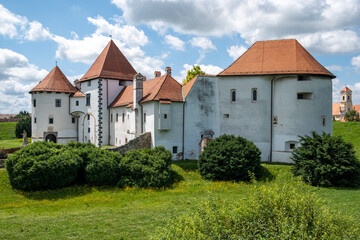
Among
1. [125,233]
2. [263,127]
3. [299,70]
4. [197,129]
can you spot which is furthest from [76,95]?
[125,233]

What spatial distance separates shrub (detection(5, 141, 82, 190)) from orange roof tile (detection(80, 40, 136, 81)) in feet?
58.2

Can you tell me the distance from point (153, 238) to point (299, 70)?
22399mm

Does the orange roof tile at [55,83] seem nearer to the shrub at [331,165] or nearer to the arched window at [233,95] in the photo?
the arched window at [233,95]

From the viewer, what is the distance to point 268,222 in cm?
784

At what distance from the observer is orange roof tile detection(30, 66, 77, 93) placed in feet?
129

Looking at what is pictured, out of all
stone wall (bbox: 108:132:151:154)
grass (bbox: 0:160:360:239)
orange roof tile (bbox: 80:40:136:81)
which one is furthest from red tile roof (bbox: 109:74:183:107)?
orange roof tile (bbox: 80:40:136:81)

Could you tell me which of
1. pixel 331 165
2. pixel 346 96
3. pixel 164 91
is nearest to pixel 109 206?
pixel 164 91

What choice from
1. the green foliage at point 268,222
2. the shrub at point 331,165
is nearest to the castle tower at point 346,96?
the shrub at point 331,165

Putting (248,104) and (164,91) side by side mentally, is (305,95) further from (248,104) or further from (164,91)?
(164,91)

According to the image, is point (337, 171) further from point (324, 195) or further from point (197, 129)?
point (197, 129)

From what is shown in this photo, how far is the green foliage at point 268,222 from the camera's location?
294 inches

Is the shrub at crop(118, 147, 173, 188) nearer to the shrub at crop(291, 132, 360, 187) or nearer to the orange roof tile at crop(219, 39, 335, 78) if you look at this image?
the shrub at crop(291, 132, 360, 187)

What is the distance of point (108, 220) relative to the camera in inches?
569

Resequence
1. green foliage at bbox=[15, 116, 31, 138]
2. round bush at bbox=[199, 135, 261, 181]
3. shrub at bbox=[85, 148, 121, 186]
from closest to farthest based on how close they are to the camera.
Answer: shrub at bbox=[85, 148, 121, 186] < round bush at bbox=[199, 135, 261, 181] < green foliage at bbox=[15, 116, 31, 138]
